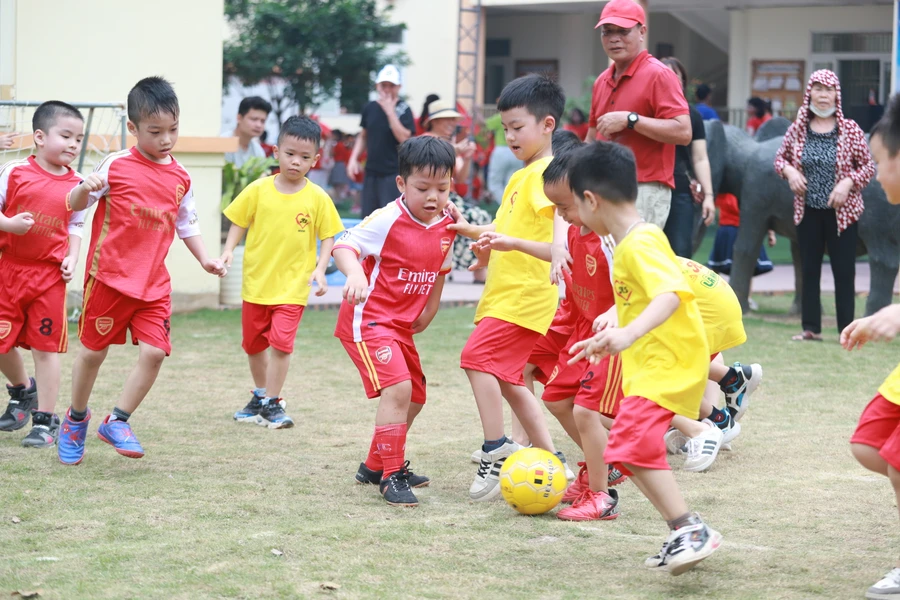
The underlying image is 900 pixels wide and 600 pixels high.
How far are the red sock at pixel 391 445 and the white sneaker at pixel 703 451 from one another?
4.67 ft

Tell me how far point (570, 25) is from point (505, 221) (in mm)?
26893

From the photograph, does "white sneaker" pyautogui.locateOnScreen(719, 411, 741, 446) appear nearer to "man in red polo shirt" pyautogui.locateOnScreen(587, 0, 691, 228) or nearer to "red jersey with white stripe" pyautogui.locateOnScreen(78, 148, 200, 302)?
"man in red polo shirt" pyautogui.locateOnScreen(587, 0, 691, 228)

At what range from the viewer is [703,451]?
17.4ft

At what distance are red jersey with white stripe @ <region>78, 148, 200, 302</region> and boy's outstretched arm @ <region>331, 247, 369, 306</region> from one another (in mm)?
1039

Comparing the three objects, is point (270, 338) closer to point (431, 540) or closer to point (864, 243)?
point (431, 540)

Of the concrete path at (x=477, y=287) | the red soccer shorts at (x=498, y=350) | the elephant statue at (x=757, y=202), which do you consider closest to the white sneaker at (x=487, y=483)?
the red soccer shorts at (x=498, y=350)

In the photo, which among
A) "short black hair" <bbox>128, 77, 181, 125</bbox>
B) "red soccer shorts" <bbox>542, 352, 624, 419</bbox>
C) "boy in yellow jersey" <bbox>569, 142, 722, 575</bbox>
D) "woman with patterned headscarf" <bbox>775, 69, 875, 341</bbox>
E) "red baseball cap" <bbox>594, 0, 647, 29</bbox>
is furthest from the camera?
"woman with patterned headscarf" <bbox>775, 69, 875, 341</bbox>

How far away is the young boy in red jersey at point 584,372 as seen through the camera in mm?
4480

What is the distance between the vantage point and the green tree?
27438 mm

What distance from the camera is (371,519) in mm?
4422

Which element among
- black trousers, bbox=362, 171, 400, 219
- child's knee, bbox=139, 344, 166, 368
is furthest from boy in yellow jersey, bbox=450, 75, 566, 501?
black trousers, bbox=362, 171, 400, 219

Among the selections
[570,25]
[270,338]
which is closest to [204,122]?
[270,338]

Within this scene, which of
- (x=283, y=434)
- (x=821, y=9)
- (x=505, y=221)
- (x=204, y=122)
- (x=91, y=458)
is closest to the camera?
(x=505, y=221)

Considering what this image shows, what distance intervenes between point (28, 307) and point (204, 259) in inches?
40.0
